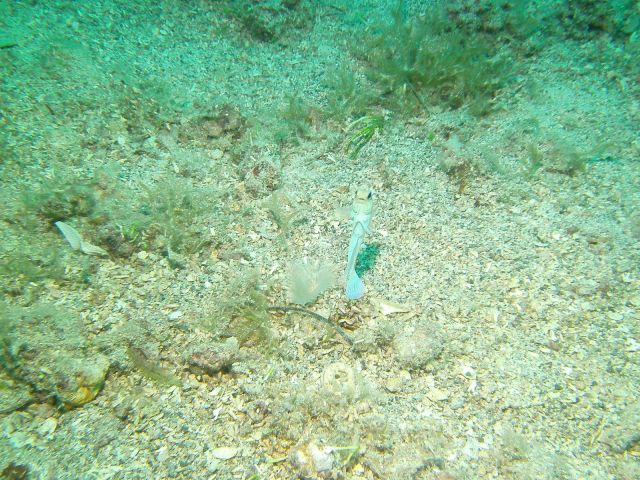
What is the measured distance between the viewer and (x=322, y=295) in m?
3.56

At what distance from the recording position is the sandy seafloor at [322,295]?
107 inches

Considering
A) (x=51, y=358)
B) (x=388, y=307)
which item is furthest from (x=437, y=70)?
(x=51, y=358)

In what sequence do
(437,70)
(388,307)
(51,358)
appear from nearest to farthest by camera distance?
(51,358), (388,307), (437,70)

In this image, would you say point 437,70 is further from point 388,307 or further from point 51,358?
point 51,358

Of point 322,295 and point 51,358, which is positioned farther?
point 322,295

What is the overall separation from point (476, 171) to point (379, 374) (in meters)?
2.74

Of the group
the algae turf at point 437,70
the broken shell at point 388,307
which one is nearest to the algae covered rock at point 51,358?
the broken shell at point 388,307

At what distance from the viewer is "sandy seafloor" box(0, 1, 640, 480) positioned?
8.93 ft

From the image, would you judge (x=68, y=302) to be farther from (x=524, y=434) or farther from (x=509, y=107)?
(x=509, y=107)

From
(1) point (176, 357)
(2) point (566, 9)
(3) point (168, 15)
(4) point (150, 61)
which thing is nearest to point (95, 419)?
(1) point (176, 357)

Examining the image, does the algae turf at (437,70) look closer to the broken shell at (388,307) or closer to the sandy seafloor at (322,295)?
the sandy seafloor at (322,295)

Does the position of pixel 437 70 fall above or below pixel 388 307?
above

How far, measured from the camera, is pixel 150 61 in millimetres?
5680

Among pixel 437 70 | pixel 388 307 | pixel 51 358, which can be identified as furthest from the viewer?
pixel 437 70
